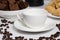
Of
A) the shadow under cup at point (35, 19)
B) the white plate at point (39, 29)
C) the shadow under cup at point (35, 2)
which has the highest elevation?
the shadow under cup at point (35, 2)

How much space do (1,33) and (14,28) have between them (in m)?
0.05

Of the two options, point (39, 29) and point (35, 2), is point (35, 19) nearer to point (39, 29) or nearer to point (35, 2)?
point (39, 29)

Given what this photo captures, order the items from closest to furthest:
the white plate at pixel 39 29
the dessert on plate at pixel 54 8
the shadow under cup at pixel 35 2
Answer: the white plate at pixel 39 29, the dessert on plate at pixel 54 8, the shadow under cup at pixel 35 2

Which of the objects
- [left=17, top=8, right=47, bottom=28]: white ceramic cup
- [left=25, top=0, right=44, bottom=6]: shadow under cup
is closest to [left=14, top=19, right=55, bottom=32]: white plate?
[left=17, top=8, right=47, bottom=28]: white ceramic cup

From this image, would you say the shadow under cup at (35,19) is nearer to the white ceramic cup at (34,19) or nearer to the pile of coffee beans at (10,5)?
the white ceramic cup at (34,19)

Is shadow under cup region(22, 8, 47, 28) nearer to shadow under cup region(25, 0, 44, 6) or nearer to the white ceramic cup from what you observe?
the white ceramic cup

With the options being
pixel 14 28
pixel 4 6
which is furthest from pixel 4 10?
pixel 14 28

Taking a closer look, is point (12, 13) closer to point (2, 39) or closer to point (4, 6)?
point (4, 6)

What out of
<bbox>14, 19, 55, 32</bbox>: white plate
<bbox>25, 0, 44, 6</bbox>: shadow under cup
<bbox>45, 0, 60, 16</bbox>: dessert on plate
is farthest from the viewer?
<bbox>25, 0, 44, 6</bbox>: shadow under cup

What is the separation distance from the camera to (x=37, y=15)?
1.85 ft

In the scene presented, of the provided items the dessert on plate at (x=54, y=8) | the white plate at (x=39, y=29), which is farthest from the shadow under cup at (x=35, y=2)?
the white plate at (x=39, y=29)

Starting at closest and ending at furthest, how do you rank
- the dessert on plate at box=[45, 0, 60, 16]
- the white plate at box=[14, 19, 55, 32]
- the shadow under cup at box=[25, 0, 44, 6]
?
the white plate at box=[14, 19, 55, 32], the dessert on plate at box=[45, 0, 60, 16], the shadow under cup at box=[25, 0, 44, 6]

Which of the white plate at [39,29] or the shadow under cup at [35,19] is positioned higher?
the shadow under cup at [35,19]

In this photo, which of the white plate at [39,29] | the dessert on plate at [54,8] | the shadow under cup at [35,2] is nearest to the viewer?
the white plate at [39,29]
